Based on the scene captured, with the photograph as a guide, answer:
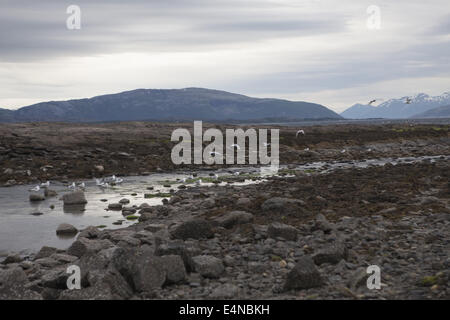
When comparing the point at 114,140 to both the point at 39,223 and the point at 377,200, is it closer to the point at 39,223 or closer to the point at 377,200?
the point at 39,223

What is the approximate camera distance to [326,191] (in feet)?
84.5

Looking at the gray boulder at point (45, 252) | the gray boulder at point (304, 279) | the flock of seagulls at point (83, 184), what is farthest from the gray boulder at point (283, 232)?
the flock of seagulls at point (83, 184)

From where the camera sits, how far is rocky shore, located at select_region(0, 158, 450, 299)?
1150 cm

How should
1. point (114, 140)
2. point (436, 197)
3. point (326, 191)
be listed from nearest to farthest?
point (436, 197)
point (326, 191)
point (114, 140)

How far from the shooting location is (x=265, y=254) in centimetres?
1445

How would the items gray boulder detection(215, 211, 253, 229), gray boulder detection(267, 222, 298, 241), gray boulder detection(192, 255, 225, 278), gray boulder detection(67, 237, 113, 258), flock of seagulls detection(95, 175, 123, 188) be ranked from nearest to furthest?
gray boulder detection(192, 255, 225, 278) → gray boulder detection(267, 222, 298, 241) → gray boulder detection(67, 237, 113, 258) → gray boulder detection(215, 211, 253, 229) → flock of seagulls detection(95, 175, 123, 188)

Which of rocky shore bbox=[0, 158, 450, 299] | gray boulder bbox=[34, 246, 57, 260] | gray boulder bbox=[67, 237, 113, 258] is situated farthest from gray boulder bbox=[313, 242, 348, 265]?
gray boulder bbox=[34, 246, 57, 260]

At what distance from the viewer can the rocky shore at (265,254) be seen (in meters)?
11.5

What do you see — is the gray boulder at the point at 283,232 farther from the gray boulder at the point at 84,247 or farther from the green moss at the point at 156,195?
the green moss at the point at 156,195

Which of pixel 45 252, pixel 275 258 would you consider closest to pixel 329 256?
pixel 275 258

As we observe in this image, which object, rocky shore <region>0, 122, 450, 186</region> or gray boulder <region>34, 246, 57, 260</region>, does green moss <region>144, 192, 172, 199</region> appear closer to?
rocky shore <region>0, 122, 450, 186</region>

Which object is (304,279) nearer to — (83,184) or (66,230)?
(66,230)
